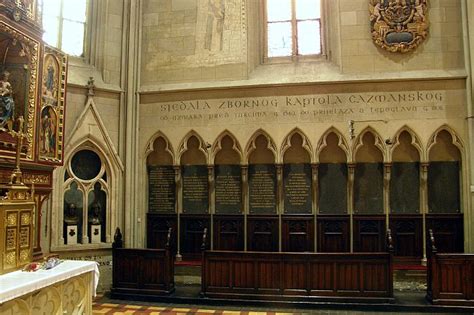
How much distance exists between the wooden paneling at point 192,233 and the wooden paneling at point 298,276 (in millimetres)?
1761

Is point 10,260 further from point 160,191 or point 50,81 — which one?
point 160,191

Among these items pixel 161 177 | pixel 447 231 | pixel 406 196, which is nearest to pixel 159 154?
pixel 161 177

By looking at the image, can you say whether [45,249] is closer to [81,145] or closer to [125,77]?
[81,145]

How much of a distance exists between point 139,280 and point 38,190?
2690mm

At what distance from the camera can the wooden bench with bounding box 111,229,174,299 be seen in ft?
28.0

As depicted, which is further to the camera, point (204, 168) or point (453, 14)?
point (204, 168)

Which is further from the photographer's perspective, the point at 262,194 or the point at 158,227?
the point at 158,227

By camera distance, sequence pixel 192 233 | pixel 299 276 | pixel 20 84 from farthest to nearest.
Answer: pixel 192 233 < pixel 299 276 < pixel 20 84

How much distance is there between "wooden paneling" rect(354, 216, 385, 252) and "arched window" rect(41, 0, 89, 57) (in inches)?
304

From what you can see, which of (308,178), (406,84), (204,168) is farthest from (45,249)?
(406,84)

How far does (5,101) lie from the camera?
697 cm

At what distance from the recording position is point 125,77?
10.4m

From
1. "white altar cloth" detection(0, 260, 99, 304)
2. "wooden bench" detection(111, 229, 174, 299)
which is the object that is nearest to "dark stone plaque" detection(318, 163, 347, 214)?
"wooden bench" detection(111, 229, 174, 299)

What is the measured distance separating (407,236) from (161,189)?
5813 mm
